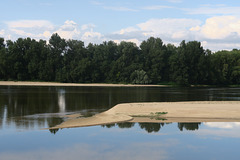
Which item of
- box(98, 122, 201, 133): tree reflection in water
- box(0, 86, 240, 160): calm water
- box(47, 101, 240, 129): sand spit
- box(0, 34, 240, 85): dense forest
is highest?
box(0, 34, 240, 85): dense forest

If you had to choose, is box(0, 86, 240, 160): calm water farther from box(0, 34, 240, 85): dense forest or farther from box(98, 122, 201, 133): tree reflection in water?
box(0, 34, 240, 85): dense forest

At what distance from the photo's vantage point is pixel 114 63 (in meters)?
135

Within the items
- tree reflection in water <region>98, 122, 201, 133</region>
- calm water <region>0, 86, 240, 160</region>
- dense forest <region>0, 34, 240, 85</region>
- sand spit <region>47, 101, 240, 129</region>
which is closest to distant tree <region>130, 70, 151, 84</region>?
dense forest <region>0, 34, 240, 85</region>

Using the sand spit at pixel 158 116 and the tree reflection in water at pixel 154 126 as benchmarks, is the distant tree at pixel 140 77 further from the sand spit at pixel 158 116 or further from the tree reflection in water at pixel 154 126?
the tree reflection in water at pixel 154 126

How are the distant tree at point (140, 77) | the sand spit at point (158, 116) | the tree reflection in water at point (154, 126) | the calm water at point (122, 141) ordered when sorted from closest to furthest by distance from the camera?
1. the calm water at point (122, 141)
2. the tree reflection in water at point (154, 126)
3. the sand spit at point (158, 116)
4. the distant tree at point (140, 77)

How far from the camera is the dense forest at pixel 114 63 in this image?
128 meters

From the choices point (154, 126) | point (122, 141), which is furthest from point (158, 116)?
point (122, 141)

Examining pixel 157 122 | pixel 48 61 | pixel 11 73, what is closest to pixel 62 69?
pixel 48 61

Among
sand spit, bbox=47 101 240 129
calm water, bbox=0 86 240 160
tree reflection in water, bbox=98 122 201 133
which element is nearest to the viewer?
calm water, bbox=0 86 240 160

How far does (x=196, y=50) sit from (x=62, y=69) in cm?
5898

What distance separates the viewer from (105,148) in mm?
17547

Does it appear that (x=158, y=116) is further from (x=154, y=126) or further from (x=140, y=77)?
(x=140, y=77)

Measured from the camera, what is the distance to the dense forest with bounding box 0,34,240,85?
128000mm

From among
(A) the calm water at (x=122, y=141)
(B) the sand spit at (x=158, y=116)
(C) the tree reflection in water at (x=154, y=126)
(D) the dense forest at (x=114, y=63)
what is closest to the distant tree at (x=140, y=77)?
(D) the dense forest at (x=114, y=63)
